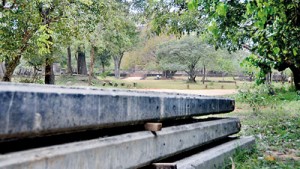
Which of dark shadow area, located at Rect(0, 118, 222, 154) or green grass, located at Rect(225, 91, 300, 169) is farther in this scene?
green grass, located at Rect(225, 91, 300, 169)

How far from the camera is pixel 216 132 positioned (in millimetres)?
3459

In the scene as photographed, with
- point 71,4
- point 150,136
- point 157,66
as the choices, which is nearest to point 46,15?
point 71,4

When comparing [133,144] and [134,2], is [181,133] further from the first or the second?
[134,2]

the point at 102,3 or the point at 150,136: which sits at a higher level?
the point at 102,3

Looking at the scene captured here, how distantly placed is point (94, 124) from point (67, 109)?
0.22m

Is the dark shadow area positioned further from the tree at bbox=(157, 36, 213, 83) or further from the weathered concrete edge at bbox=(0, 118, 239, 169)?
the tree at bbox=(157, 36, 213, 83)

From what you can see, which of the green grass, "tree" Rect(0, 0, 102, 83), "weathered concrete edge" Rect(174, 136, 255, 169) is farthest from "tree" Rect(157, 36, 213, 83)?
"weathered concrete edge" Rect(174, 136, 255, 169)

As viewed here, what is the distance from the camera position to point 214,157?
3021mm

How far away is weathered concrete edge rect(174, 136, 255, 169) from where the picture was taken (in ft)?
8.75

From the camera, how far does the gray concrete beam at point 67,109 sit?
140 centimetres

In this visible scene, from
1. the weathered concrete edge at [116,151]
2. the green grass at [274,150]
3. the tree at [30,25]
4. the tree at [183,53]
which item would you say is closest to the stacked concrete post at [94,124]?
the weathered concrete edge at [116,151]

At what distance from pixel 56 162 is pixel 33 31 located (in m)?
9.51

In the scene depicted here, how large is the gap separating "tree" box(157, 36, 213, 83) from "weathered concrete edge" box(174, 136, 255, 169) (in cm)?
3441

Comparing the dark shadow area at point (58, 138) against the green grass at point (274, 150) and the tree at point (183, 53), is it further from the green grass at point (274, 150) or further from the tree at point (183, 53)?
the tree at point (183, 53)
